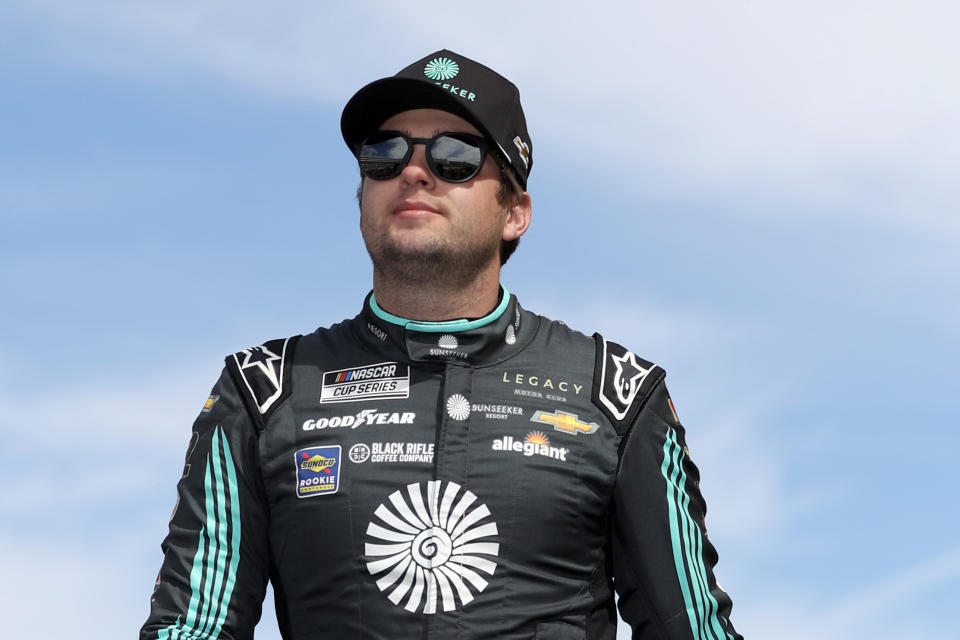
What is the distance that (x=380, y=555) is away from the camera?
7059mm

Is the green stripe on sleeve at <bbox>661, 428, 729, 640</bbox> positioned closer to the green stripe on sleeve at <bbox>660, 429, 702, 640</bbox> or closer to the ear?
the green stripe on sleeve at <bbox>660, 429, 702, 640</bbox>

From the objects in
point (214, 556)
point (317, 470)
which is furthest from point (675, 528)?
point (214, 556)

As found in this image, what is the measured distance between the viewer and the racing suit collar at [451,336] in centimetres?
753

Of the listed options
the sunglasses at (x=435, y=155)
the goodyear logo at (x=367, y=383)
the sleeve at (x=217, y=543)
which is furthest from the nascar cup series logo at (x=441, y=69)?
the sleeve at (x=217, y=543)

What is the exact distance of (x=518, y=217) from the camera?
8.12m

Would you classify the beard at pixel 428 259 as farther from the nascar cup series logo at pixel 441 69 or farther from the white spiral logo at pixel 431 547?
the white spiral logo at pixel 431 547

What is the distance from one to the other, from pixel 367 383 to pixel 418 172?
1.16m

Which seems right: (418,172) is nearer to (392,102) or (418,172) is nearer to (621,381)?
(392,102)

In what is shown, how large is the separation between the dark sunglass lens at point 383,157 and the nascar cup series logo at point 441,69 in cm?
50

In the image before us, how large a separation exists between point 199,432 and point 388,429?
106 cm

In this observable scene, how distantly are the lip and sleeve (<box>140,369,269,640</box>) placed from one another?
4.38 feet

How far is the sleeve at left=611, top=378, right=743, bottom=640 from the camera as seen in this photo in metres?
7.32

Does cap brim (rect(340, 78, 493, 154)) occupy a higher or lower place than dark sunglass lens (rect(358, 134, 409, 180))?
higher

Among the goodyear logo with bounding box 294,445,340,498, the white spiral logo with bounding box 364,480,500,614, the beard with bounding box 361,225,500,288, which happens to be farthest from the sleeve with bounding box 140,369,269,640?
the beard with bounding box 361,225,500,288
